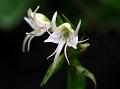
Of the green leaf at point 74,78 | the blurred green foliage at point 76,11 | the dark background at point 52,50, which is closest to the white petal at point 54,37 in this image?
the green leaf at point 74,78

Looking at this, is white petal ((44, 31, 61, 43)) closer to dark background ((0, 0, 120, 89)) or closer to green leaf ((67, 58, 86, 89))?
green leaf ((67, 58, 86, 89))

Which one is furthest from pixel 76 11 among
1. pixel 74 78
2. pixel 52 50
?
pixel 74 78
